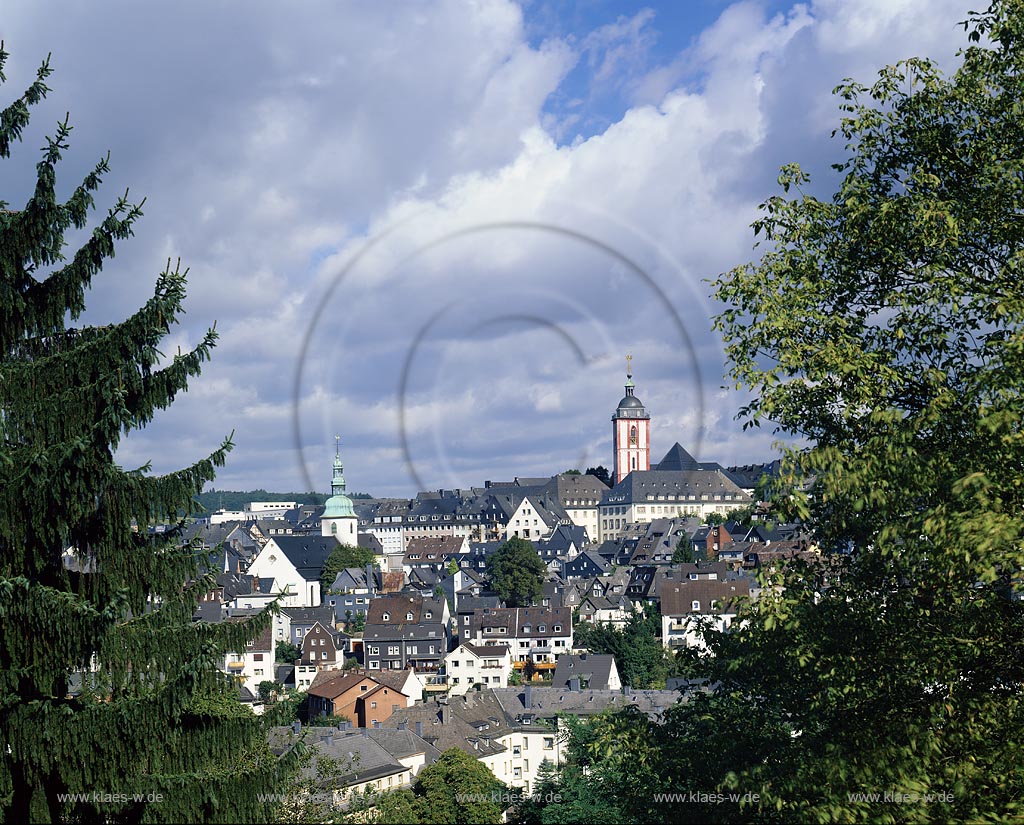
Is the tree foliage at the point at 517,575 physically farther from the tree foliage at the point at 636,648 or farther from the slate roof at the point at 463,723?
the slate roof at the point at 463,723

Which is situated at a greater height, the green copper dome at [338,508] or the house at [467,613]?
the green copper dome at [338,508]

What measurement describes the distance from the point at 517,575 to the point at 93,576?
8902cm

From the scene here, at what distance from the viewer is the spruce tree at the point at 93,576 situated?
8938 millimetres

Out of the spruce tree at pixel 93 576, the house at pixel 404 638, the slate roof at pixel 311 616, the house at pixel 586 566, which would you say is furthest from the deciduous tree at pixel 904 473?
the house at pixel 586 566

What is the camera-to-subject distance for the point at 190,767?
31.5 feet

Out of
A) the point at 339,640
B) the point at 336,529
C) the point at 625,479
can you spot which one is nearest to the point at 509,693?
the point at 339,640

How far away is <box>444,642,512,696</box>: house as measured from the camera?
7250 centimetres

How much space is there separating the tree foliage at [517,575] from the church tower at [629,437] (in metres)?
69.3

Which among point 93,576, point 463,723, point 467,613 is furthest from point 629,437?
point 93,576

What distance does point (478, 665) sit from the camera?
73312mm

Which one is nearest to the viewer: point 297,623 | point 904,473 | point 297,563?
point 904,473

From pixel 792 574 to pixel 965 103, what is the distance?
4258 millimetres

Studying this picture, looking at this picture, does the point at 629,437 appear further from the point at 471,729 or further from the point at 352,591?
the point at 471,729

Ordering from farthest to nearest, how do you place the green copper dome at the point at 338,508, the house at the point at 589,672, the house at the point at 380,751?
the green copper dome at the point at 338,508
the house at the point at 589,672
the house at the point at 380,751
